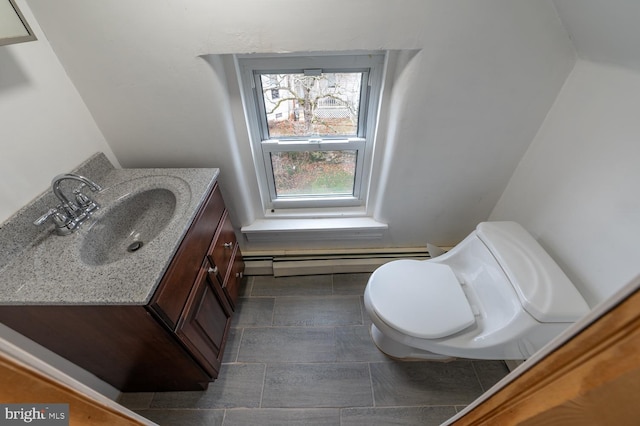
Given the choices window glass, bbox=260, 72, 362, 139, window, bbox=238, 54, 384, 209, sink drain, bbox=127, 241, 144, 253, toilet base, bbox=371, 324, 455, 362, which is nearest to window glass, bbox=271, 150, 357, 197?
window, bbox=238, 54, 384, 209

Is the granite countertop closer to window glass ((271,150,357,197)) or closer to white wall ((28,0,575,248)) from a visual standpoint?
white wall ((28,0,575,248))

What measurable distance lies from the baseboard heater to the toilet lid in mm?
421

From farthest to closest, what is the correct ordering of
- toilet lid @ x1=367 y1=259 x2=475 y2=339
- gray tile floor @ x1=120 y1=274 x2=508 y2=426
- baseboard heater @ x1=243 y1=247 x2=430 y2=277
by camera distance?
baseboard heater @ x1=243 y1=247 x2=430 y2=277 → gray tile floor @ x1=120 y1=274 x2=508 y2=426 → toilet lid @ x1=367 y1=259 x2=475 y2=339

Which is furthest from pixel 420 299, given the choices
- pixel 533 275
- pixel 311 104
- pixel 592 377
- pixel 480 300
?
pixel 311 104

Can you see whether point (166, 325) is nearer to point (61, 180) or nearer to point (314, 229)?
point (61, 180)

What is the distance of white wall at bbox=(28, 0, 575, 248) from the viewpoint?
→ 833 millimetres

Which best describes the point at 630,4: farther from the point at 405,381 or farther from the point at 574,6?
the point at 405,381

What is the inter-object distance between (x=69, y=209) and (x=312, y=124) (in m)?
1.03

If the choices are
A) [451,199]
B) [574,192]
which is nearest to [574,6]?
[574,192]

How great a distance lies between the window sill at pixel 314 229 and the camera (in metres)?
1.48

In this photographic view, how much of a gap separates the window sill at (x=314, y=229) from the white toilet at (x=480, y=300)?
0.34m

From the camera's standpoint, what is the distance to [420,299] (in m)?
1.10

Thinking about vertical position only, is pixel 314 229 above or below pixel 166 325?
below

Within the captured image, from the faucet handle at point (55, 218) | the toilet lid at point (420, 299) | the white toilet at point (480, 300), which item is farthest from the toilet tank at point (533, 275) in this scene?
the faucet handle at point (55, 218)
